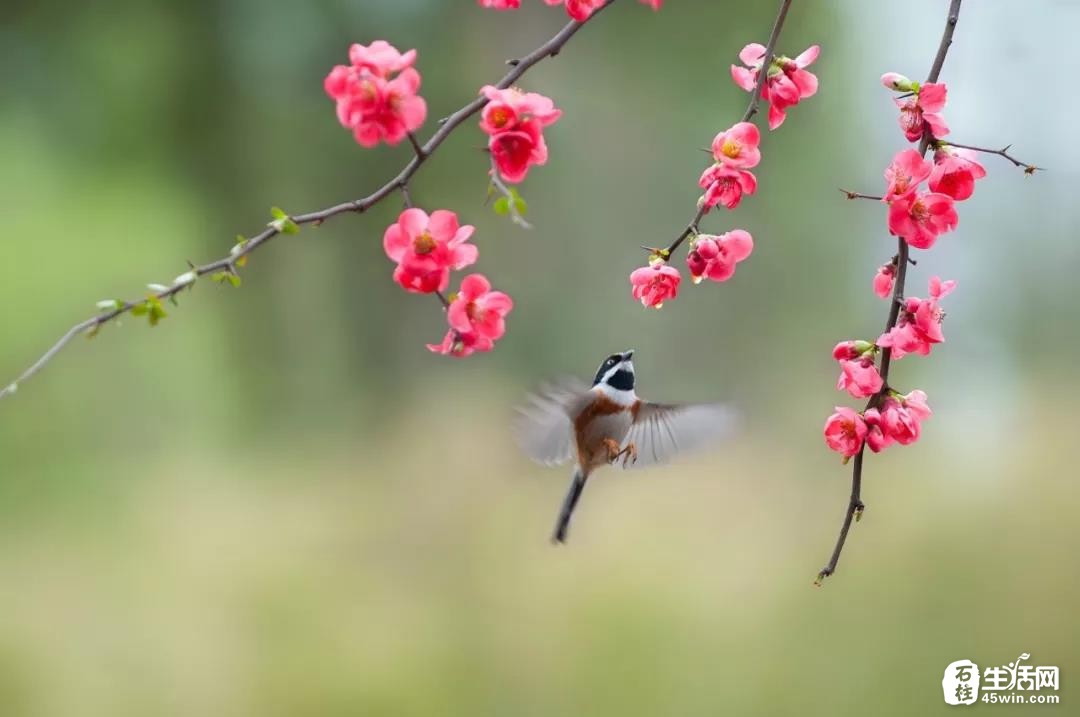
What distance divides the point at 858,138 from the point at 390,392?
1642 millimetres

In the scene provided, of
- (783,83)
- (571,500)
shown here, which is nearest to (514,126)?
(783,83)

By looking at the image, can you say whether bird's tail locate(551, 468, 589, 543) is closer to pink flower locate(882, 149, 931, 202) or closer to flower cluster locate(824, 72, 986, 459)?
flower cluster locate(824, 72, 986, 459)

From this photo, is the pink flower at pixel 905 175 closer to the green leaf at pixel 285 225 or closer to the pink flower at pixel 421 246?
the pink flower at pixel 421 246

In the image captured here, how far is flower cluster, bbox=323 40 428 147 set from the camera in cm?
73

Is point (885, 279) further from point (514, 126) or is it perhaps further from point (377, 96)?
point (377, 96)

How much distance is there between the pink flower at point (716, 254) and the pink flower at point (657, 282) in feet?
0.07

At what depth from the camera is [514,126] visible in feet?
2.55

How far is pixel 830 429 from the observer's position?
0.92 m

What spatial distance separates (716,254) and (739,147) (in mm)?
101

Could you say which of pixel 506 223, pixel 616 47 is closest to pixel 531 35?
pixel 616 47

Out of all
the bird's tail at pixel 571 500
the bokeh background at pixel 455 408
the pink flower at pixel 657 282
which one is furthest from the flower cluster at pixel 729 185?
the bokeh background at pixel 455 408

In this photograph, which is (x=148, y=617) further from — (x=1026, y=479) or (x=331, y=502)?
(x=1026, y=479)

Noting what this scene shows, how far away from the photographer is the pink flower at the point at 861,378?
2.99 feet

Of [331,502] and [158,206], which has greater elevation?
[158,206]
